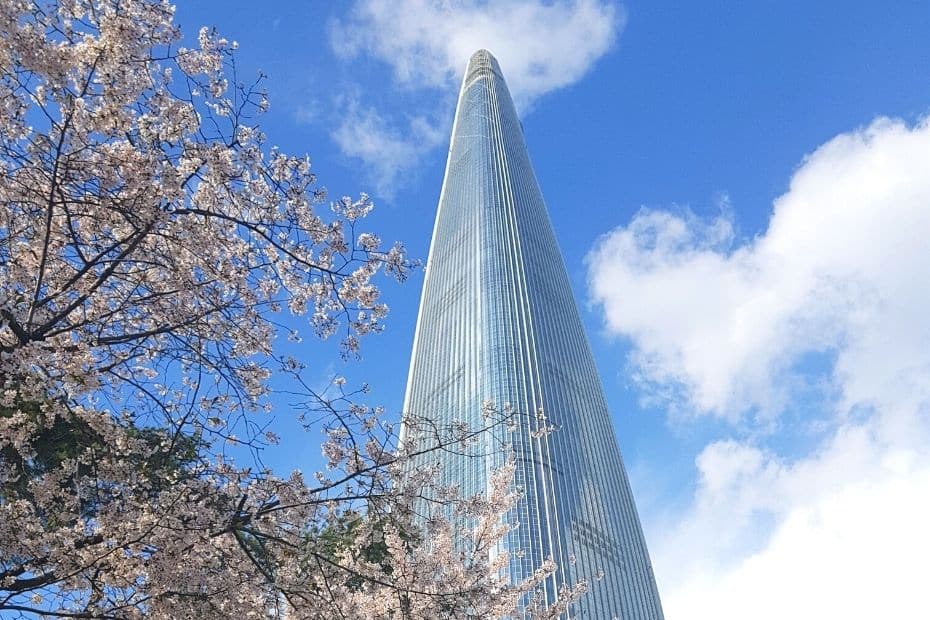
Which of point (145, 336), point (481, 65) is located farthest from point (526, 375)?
point (481, 65)

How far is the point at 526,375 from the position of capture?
233ft

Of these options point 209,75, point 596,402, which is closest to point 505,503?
point 209,75

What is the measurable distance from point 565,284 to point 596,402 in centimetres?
1931

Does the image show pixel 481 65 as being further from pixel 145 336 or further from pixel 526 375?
pixel 145 336

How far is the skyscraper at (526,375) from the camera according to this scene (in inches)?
2418

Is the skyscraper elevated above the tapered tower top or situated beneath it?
situated beneath

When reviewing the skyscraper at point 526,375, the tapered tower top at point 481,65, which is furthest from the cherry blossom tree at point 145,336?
the tapered tower top at point 481,65

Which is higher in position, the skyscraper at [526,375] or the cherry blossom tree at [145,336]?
the skyscraper at [526,375]

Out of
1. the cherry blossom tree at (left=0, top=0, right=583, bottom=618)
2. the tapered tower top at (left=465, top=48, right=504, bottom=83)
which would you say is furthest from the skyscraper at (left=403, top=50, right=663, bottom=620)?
the cherry blossom tree at (left=0, top=0, right=583, bottom=618)

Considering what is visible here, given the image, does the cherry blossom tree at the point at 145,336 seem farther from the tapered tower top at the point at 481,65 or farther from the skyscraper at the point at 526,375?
the tapered tower top at the point at 481,65

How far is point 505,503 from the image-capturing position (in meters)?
11.3

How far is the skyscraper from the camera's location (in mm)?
61406

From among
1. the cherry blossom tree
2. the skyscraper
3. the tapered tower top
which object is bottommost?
the cherry blossom tree

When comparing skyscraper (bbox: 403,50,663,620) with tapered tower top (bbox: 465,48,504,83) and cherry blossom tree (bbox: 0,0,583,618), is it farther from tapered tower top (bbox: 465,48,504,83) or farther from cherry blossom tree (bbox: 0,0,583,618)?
cherry blossom tree (bbox: 0,0,583,618)
